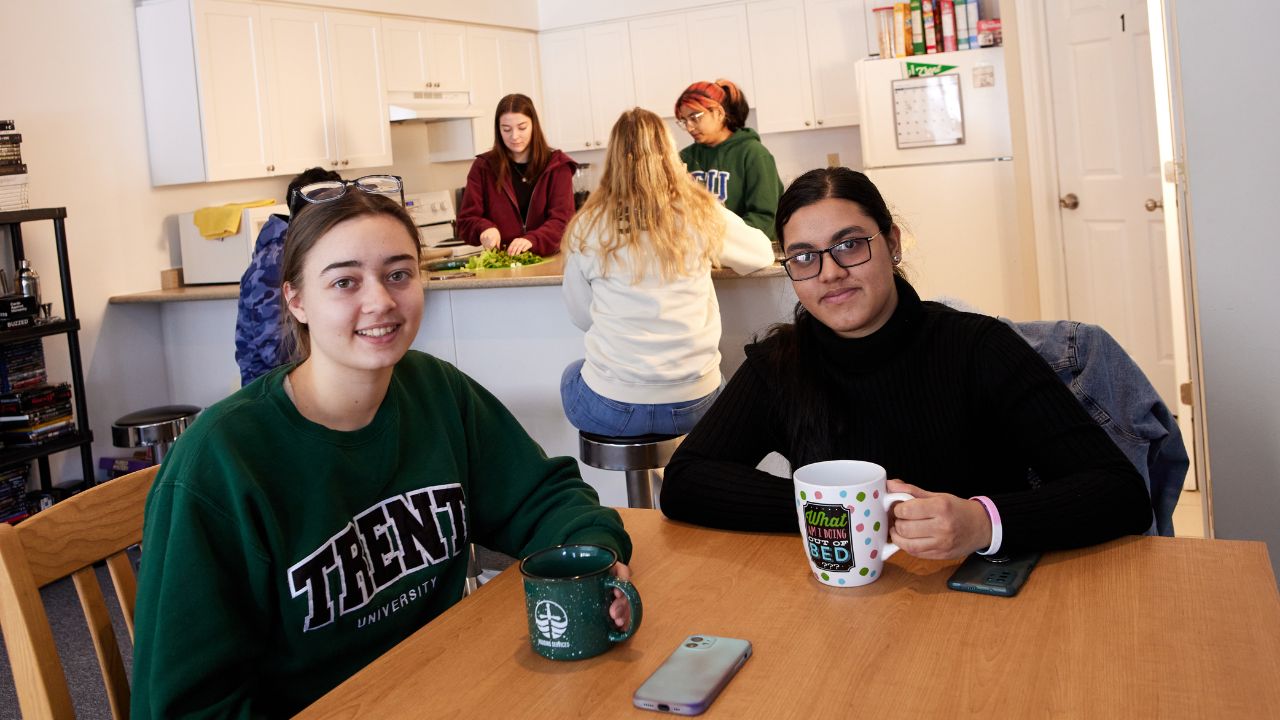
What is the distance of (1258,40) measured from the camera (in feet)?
6.79

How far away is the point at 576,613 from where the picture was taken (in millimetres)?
1114

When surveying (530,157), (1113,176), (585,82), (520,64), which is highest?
(520,64)

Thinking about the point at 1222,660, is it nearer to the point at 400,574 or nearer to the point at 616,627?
the point at 616,627

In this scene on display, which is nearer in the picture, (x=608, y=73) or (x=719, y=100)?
(x=719, y=100)

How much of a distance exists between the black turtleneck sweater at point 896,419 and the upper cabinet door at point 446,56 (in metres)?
4.46

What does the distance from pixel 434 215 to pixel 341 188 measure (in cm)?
467

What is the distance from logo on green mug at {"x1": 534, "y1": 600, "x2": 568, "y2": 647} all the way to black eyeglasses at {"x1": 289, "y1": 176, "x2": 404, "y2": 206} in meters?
0.62

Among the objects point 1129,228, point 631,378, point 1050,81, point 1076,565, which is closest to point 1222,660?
point 1076,565

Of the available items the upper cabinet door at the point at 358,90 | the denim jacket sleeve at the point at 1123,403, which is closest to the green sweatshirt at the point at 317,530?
the denim jacket sleeve at the point at 1123,403

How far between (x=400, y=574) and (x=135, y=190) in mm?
3663

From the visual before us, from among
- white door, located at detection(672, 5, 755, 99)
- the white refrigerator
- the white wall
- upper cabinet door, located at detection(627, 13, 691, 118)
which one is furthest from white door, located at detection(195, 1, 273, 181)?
the white wall

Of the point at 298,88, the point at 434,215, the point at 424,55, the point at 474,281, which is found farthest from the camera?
the point at 434,215

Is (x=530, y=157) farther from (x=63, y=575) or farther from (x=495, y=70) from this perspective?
(x=63, y=575)

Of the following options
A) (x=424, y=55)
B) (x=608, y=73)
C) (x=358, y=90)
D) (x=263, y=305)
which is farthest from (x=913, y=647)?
(x=608, y=73)
